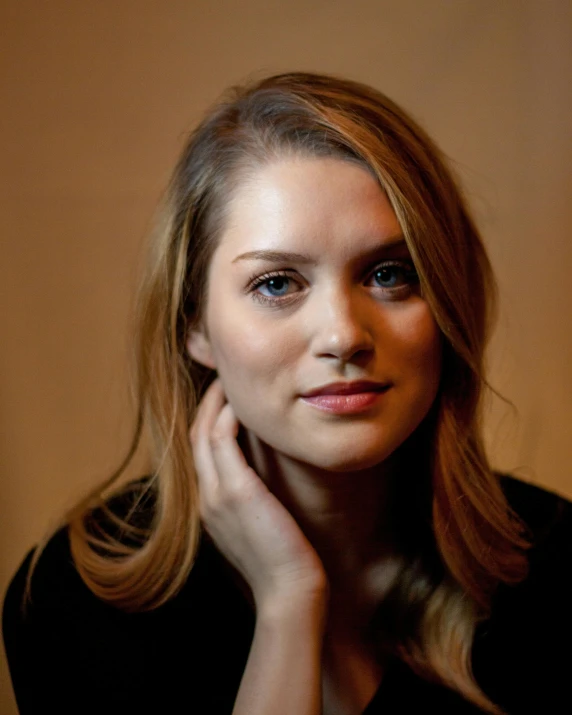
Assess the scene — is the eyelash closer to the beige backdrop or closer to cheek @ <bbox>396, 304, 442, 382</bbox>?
cheek @ <bbox>396, 304, 442, 382</bbox>

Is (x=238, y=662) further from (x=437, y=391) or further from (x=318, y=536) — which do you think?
(x=437, y=391)

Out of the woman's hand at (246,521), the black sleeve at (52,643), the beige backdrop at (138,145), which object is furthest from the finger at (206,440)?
the beige backdrop at (138,145)

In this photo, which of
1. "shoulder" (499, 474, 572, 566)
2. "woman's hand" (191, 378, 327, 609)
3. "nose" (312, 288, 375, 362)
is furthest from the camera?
"shoulder" (499, 474, 572, 566)

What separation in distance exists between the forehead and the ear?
5.7 inches

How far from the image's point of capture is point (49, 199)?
4.42 feet

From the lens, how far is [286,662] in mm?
917

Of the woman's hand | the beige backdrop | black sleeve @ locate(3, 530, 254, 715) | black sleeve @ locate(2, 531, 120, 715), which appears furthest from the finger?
the beige backdrop

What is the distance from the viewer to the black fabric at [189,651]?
101 centimetres

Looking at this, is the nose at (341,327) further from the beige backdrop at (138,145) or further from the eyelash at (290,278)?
the beige backdrop at (138,145)

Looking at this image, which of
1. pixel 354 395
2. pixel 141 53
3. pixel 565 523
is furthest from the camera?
pixel 141 53

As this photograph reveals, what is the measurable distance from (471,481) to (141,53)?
33.6 inches

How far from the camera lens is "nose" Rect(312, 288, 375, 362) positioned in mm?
870

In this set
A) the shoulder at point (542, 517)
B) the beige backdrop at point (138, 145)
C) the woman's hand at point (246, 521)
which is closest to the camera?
the woman's hand at point (246, 521)

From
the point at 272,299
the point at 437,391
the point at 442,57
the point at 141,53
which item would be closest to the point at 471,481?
the point at 437,391
